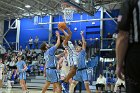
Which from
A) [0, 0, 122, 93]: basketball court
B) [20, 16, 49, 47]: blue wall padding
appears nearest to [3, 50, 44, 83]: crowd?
[0, 0, 122, 93]: basketball court

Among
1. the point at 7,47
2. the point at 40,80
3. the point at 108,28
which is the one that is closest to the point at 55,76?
the point at 40,80

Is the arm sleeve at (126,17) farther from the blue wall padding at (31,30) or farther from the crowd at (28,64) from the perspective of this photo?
the blue wall padding at (31,30)

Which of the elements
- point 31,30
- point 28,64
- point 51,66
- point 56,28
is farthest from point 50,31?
point 51,66

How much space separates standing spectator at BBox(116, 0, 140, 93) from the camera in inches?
102

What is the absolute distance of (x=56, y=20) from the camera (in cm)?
2898

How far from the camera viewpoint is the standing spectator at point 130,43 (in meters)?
2.60

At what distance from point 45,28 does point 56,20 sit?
5.35ft

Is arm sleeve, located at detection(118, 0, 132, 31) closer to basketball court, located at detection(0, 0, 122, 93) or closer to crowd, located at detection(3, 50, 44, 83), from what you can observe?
basketball court, located at detection(0, 0, 122, 93)

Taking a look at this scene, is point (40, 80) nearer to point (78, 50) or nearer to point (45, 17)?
point (45, 17)

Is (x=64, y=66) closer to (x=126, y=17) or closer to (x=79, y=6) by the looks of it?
(x=126, y=17)

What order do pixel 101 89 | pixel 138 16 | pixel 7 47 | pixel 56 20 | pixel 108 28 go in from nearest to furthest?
pixel 138 16 → pixel 101 89 → pixel 108 28 → pixel 56 20 → pixel 7 47

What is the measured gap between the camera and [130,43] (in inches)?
104

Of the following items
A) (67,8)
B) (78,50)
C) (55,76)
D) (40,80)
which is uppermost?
(67,8)

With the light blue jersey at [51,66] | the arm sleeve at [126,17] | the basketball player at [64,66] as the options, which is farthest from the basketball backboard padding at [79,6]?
the arm sleeve at [126,17]
